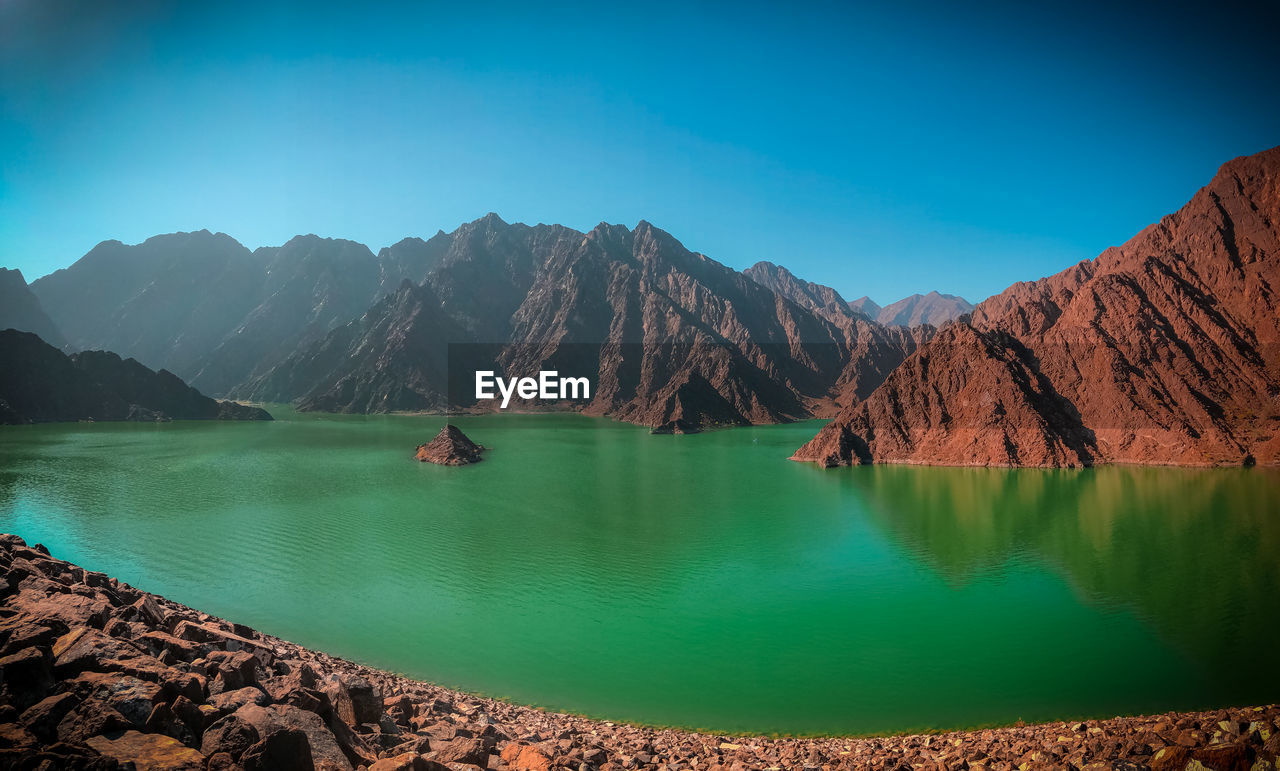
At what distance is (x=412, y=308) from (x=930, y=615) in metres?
192

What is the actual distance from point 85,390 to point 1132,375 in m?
172

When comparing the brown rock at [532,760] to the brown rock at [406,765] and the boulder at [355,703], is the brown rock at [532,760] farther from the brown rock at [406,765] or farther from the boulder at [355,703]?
the boulder at [355,703]

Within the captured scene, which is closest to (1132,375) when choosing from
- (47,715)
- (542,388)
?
(47,715)

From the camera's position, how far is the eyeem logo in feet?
535

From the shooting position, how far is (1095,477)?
55.3m

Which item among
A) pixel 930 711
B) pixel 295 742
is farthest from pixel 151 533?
pixel 930 711

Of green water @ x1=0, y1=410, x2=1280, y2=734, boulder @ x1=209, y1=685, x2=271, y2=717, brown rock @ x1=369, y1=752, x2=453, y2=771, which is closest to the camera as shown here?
brown rock @ x1=369, y1=752, x2=453, y2=771

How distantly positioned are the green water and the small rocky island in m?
8.74

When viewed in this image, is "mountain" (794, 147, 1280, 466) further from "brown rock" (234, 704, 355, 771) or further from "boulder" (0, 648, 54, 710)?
"boulder" (0, 648, 54, 710)

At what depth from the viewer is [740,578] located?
90.4ft

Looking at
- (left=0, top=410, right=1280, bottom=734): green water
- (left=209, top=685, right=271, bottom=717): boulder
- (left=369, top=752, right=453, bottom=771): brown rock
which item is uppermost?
(left=209, top=685, right=271, bottom=717): boulder

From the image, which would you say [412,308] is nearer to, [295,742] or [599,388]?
[599,388]

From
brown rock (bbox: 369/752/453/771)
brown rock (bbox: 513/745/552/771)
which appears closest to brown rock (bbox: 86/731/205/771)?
brown rock (bbox: 369/752/453/771)

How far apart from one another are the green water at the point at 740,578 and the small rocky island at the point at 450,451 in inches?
344
